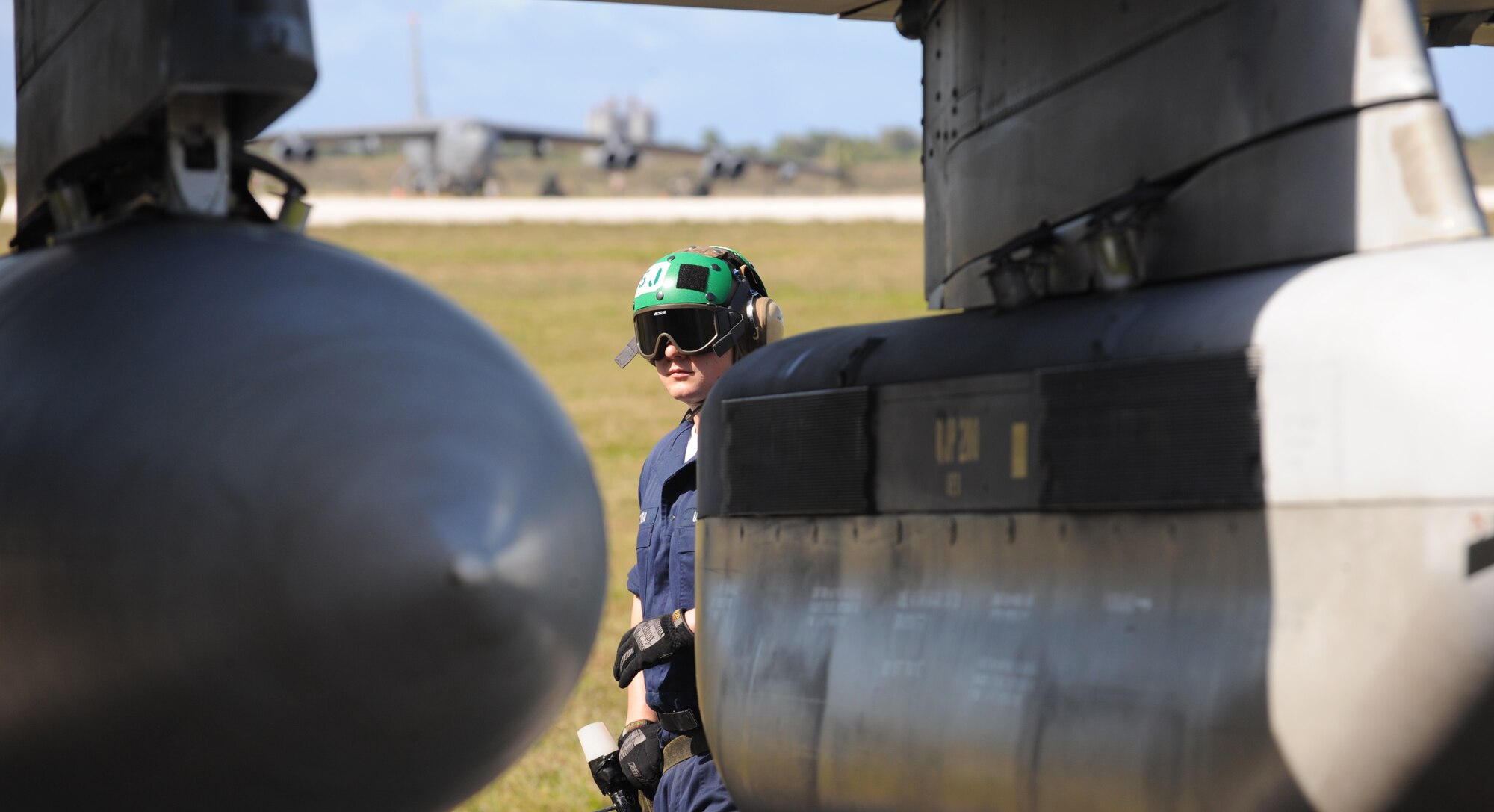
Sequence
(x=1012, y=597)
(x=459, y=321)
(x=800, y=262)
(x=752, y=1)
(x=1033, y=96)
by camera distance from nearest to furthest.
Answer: (x=459, y=321)
(x=1012, y=597)
(x=1033, y=96)
(x=752, y=1)
(x=800, y=262)

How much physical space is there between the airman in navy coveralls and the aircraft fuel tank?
1.50 meters

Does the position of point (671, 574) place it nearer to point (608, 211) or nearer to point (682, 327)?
point (682, 327)

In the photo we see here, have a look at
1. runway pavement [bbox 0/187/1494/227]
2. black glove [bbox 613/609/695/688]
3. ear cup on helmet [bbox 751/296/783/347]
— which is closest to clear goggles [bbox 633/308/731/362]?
ear cup on helmet [bbox 751/296/783/347]

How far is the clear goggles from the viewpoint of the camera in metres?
4.43

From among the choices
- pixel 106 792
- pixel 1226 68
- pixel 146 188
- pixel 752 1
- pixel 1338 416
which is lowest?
pixel 106 792

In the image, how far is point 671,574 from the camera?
4.49m

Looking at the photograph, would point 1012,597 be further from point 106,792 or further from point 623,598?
point 623,598

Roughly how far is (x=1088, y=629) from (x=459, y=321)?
4.15 feet

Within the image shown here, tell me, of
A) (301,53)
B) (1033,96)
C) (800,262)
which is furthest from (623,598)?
(800,262)

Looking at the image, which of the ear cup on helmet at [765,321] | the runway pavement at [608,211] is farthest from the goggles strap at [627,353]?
the runway pavement at [608,211]

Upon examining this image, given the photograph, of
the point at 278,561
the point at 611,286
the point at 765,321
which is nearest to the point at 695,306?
the point at 765,321

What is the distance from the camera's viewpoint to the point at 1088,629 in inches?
119

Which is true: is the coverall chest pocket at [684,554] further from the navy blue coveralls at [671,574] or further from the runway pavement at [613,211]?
the runway pavement at [613,211]

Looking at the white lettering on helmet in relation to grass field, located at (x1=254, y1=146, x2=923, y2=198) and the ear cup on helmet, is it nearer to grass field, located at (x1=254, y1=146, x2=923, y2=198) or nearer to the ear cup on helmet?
the ear cup on helmet
